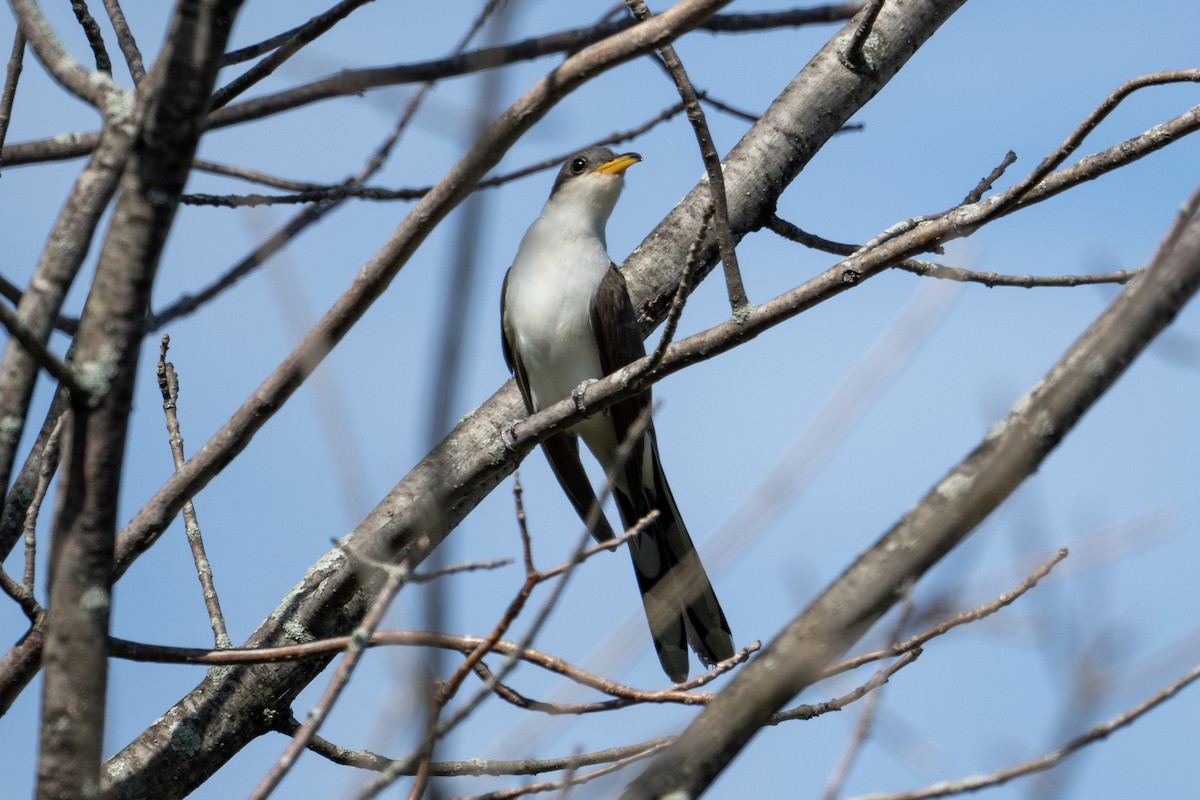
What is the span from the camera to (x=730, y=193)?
4840 mm

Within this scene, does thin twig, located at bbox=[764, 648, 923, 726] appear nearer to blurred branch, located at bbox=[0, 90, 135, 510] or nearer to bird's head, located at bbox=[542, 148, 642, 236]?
blurred branch, located at bbox=[0, 90, 135, 510]

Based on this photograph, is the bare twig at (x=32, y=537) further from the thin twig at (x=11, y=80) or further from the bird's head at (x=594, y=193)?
the bird's head at (x=594, y=193)

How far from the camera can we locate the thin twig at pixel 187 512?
3777 millimetres

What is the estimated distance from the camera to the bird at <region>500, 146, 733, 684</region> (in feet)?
18.1

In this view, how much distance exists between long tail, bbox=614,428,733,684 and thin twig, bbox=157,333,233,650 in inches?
51.0

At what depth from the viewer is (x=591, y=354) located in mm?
5895

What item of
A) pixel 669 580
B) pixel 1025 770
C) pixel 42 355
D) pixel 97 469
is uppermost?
pixel 669 580

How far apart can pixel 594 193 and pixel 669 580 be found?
2435mm

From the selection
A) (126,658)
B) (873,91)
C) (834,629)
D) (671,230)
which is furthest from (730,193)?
(834,629)

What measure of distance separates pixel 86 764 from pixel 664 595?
8.70 feet

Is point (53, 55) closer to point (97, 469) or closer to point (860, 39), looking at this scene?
point (97, 469)

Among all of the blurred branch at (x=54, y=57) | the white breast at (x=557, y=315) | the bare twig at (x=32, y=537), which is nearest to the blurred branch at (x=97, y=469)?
the blurred branch at (x=54, y=57)

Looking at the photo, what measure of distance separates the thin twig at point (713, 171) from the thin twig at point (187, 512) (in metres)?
1.76

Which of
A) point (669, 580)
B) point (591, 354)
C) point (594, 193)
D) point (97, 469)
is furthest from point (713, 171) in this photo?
point (594, 193)
